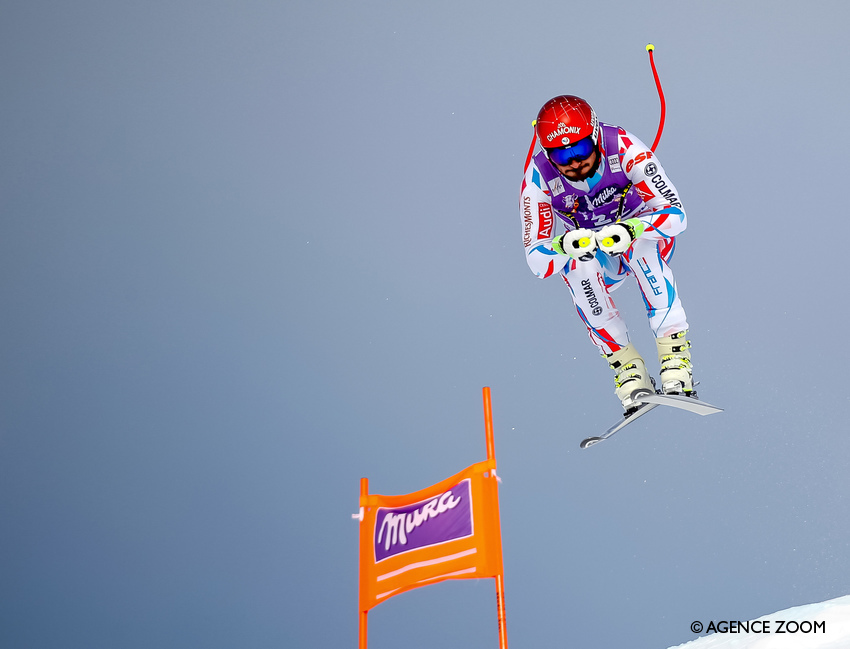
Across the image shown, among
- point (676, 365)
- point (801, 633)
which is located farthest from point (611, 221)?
point (801, 633)

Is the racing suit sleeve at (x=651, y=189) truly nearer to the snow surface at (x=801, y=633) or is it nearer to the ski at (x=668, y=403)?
the ski at (x=668, y=403)

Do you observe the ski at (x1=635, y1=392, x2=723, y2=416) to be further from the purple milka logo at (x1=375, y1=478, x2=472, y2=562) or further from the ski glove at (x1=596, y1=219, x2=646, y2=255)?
the purple milka logo at (x1=375, y1=478, x2=472, y2=562)

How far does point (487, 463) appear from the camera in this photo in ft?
14.3

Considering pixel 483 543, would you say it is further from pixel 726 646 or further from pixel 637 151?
pixel 726 646

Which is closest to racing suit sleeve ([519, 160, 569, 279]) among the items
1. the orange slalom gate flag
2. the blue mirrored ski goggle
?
the blue mirrored ski goggle

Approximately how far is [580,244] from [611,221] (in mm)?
544

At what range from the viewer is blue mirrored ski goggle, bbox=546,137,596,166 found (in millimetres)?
4488

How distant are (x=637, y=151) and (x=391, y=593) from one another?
2.80 metres

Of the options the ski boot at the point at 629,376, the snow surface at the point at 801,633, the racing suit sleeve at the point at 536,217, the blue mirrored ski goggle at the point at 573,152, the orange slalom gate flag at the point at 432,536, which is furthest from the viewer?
the snow surface at the point at 801,633

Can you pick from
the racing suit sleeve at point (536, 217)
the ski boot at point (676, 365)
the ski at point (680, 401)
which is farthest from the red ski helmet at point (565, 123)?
the ski at point (680, 401)

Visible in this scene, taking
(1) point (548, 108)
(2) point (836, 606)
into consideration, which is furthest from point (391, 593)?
(2) point (836, 606)

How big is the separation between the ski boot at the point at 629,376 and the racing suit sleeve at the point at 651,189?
765mm

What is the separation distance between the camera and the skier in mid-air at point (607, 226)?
4.45 m

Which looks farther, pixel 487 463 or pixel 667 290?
pixel 667 290
